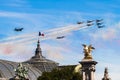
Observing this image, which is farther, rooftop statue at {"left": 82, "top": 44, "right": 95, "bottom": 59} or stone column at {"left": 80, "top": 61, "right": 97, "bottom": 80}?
rooftop statue at {"left": 82, "top": 44, "right": 95, "bottom": 59}

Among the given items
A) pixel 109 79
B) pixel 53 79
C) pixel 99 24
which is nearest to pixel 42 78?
pixel 53 79

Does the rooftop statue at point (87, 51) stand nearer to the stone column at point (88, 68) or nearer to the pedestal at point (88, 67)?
the pedestal at point (88, 67)

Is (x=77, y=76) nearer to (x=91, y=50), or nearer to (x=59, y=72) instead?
(x=59, y=72)

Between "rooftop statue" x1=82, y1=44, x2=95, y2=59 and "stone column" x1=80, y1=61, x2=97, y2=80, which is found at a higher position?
"rooftop statue" x1=82, y1=44, x2=95, y2=59

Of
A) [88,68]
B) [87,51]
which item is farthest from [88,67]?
[87,51]

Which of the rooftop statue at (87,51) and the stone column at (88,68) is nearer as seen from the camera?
the stone column at (88,68)

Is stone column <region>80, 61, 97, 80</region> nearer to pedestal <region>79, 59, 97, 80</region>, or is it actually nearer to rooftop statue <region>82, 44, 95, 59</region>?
pedestal <region>79, 59, 97, 80</region>

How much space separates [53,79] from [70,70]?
8.32 m

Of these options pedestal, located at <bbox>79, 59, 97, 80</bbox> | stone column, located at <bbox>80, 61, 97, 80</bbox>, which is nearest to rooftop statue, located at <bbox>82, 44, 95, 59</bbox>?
pedestal, located at <bbox>79, 59, 97, 80</bbox>

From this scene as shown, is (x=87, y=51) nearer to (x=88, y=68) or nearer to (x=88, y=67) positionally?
(x=88, y=67)

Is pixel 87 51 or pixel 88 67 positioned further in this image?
pixel 87 51

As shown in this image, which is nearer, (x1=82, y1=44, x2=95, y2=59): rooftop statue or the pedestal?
the pedestal

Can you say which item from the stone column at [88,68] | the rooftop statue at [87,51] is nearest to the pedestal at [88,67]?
the stone column at [88,68]

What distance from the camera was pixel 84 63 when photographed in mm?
101438
